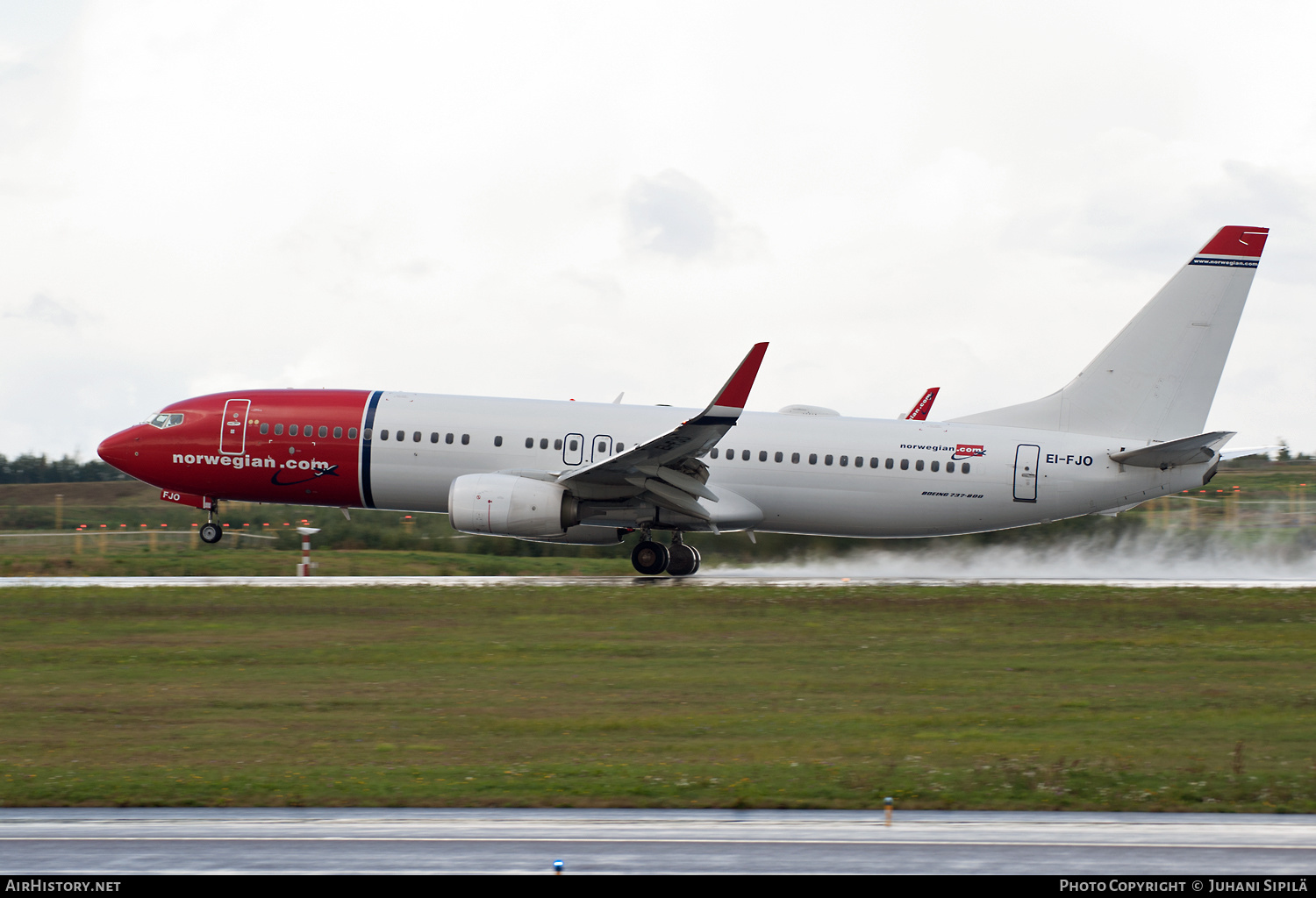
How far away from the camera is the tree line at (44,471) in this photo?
62062 mm

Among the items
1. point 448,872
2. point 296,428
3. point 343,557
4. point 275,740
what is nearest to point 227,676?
point 275,740

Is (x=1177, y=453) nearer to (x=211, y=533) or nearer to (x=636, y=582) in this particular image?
(x=636, y=582)

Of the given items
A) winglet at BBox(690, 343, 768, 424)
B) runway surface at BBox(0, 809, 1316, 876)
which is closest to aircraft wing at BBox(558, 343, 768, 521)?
winglet at BBox(690, 343, 768, 424)

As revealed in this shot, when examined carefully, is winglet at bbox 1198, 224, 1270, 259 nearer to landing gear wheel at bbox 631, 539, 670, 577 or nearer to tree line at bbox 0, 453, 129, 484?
landing gear wheel at bbox 631, 539, 670, 577

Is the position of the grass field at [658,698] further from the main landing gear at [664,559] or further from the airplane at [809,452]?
the airplane at [809,452]

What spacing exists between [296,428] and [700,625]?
11.6 meters

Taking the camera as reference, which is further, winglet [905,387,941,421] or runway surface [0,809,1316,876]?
winglet [905,387,941,421]

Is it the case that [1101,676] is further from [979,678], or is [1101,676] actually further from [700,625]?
[700,625]

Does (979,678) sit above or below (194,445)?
below

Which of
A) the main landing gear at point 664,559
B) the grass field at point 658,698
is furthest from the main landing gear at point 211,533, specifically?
the main landing gear at point 664,559

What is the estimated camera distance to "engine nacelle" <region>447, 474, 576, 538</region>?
25516mm

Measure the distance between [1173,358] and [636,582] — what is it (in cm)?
1220

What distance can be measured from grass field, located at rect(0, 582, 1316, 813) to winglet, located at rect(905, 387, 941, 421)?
705 centimetres

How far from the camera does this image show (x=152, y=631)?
1956cm
